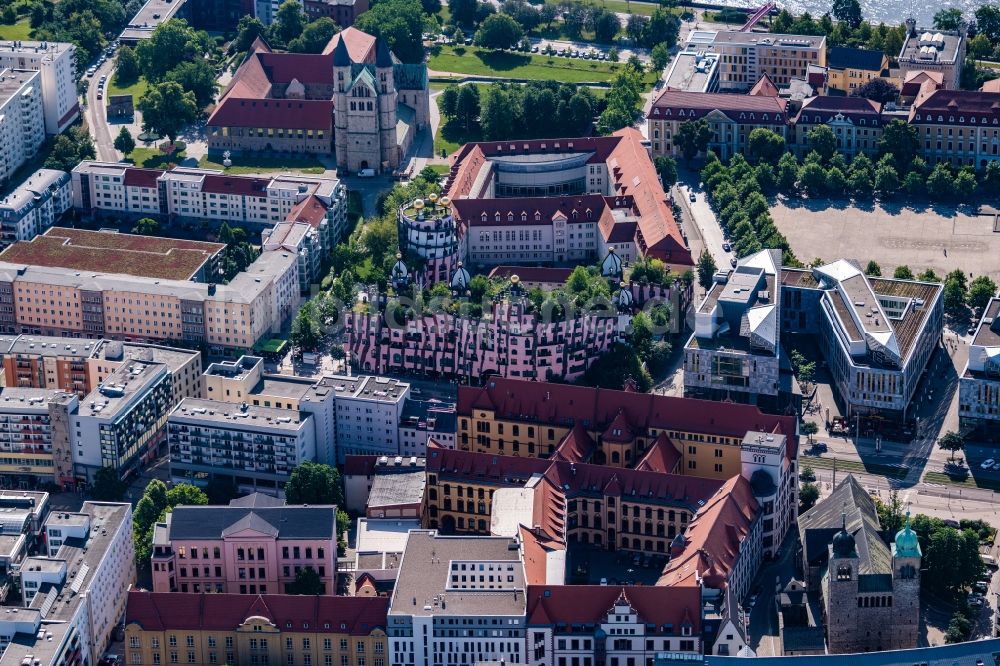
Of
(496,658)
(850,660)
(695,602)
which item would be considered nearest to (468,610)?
(496,658)

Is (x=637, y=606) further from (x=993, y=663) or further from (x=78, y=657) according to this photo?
(x=78, y=657)

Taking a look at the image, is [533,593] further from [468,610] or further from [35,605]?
[35,605]

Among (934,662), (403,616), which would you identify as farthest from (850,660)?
(403,616)

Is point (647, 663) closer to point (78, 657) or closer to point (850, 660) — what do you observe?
point (850, 660)

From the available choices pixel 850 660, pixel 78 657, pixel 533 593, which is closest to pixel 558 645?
pixel 533 593
